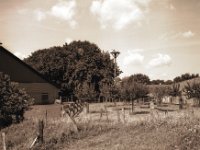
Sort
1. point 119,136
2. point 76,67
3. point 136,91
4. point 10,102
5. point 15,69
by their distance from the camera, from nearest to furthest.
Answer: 1. point 119,136
2. point 10,102
3. point 136,91
4. point 15,69
5. point 76,67

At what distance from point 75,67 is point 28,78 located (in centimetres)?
2166

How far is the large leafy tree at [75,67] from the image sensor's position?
7088cm

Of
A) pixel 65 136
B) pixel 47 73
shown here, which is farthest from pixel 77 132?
pixel 47 73

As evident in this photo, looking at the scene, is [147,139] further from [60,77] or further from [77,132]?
[60,77]

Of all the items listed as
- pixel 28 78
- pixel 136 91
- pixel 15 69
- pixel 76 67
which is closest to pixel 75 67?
pixel 76 67

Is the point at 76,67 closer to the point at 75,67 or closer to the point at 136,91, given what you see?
the point at 75,67

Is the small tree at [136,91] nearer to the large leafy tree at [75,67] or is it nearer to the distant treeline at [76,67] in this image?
the distant treeline at [76,67]

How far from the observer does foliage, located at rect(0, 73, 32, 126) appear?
76.3ft

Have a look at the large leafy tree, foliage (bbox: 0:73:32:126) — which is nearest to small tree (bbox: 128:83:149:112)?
foliage (bbox: 0:73:32:126)

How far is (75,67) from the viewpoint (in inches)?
2820

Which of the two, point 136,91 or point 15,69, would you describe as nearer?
point 136,91

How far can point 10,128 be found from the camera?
75.5ft

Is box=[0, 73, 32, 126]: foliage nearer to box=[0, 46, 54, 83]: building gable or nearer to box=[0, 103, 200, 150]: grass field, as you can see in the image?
box=[0, 103, 200, 150]: grass field

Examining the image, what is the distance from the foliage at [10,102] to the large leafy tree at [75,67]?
44.5 metres
